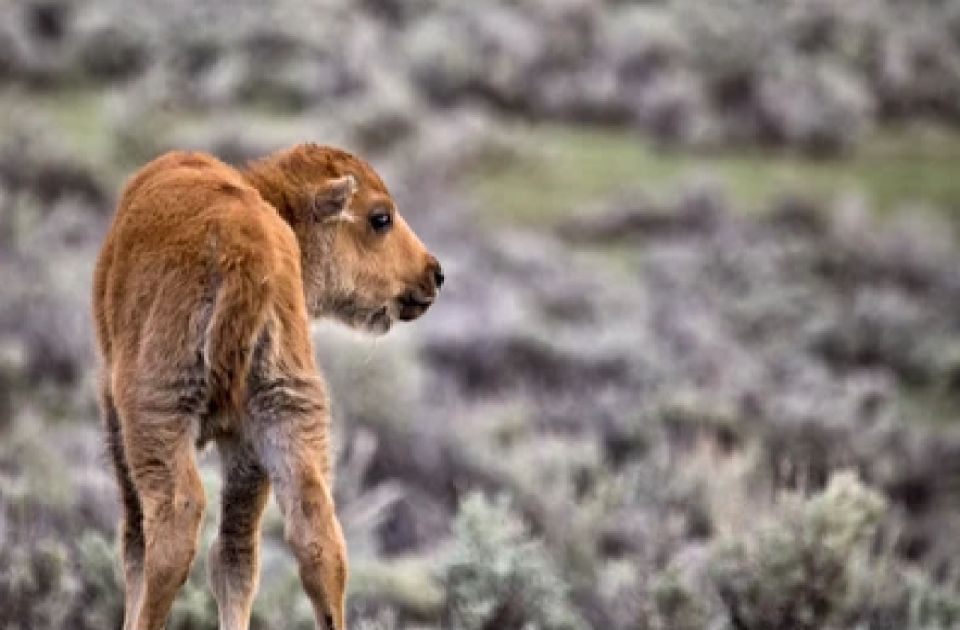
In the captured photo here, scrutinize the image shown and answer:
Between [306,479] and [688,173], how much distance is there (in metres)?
13.5

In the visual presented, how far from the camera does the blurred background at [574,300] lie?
717 centimetres

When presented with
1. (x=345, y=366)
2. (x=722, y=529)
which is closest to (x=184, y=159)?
(x=722, y=529)

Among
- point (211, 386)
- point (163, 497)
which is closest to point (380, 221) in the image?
point (211, 386)

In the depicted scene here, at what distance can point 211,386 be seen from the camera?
14.5 ft

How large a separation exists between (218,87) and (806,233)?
634 centimetres

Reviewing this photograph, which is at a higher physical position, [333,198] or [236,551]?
[333,198]

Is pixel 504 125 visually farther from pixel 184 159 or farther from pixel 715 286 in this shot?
pixel 184 159

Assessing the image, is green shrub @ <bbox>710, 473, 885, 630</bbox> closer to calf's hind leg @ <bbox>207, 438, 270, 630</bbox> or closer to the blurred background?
the blurred background

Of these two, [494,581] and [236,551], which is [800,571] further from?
[236,551]

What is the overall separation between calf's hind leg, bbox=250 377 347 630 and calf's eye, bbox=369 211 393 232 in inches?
35.0

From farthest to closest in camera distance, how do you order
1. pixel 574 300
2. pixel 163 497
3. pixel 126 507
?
pixel 574 300 → pixel 126 507 → pixel 163 497

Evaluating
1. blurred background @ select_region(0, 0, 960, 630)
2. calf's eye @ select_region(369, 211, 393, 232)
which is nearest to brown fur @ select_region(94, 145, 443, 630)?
calf's eye @ select_region(369, 211, 393, 232)

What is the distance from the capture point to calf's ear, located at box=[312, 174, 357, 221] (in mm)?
5141

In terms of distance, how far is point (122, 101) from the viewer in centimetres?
1528
